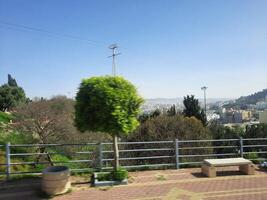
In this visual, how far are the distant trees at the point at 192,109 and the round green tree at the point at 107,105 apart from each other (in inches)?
891

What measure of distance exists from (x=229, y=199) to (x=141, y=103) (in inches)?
133

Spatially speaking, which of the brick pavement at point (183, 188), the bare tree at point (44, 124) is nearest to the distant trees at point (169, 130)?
the bare tree at point (44, 124)

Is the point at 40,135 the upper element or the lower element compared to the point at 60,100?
lower

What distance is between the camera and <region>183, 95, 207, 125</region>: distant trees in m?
31.3

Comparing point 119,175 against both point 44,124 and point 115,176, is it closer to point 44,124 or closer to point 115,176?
point 115,176

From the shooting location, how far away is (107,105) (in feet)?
28.7

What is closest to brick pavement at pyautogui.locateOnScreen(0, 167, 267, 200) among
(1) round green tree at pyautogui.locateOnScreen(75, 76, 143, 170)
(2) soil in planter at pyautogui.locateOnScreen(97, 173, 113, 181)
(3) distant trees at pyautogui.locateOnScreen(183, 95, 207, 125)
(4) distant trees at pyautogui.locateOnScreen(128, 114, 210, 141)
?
(2) soil in planter at pyautogui.locateOnScreen(97, 173, 113, 181)

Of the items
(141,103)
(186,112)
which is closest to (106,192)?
(141,103)

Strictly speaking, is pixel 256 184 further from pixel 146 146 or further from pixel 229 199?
pixel 146 146

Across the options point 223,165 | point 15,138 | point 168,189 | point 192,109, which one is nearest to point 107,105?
point 168,189

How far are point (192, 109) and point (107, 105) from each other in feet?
77.8

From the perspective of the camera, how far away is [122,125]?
29.3 ft

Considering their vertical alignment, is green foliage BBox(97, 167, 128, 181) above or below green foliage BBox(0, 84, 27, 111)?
below

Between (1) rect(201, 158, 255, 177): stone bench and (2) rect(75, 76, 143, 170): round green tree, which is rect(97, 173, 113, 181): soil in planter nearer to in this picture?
(2) rect(75, 76, 143, 170): round green tree
